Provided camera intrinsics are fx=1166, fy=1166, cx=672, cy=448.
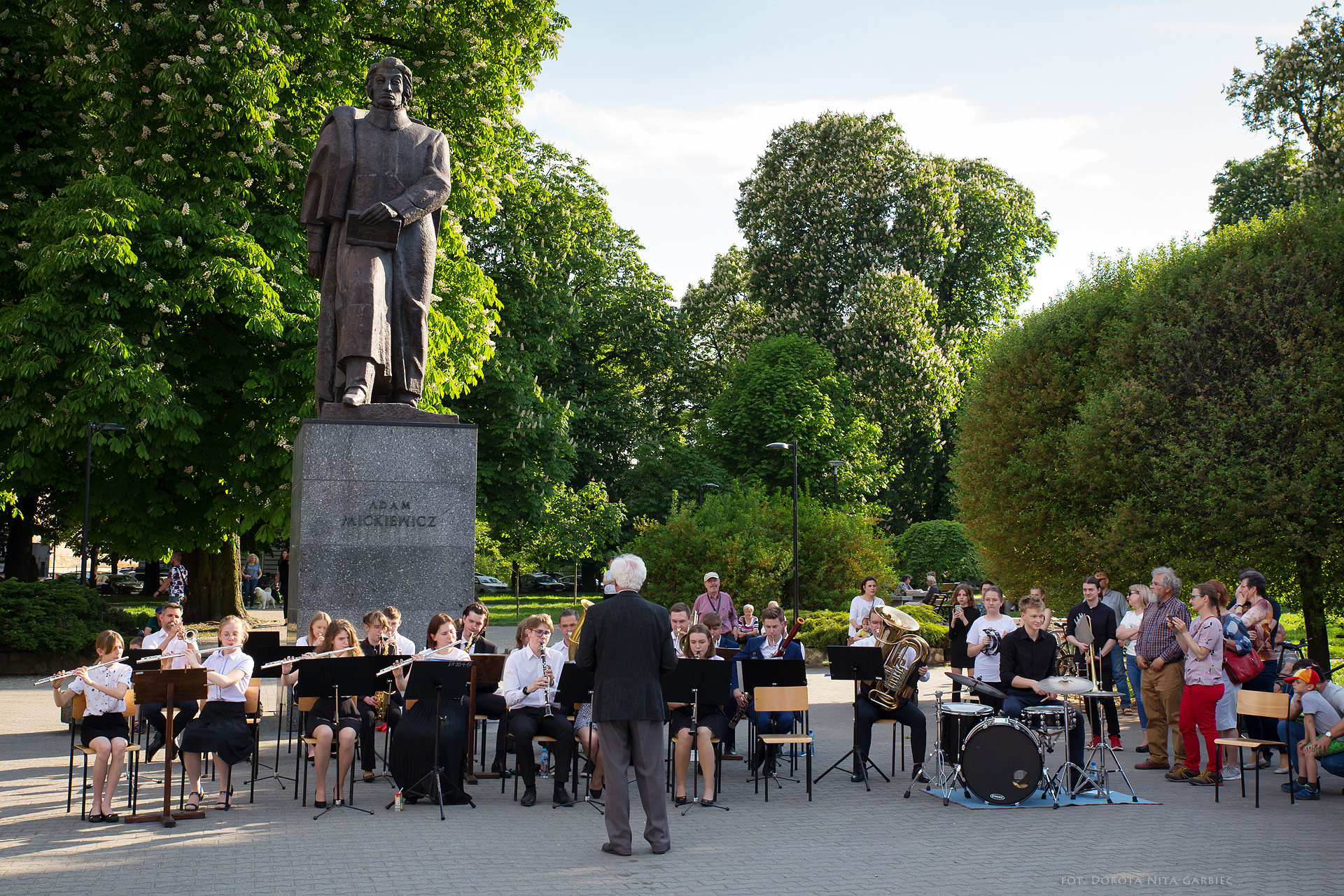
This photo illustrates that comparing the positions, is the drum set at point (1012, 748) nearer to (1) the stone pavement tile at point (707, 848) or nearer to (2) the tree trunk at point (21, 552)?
(1) the stone pavement tile at point (707, 848)

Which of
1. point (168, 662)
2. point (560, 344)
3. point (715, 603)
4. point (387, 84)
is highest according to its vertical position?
point (560, 344)

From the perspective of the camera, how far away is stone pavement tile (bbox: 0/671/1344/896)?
23.3 feet

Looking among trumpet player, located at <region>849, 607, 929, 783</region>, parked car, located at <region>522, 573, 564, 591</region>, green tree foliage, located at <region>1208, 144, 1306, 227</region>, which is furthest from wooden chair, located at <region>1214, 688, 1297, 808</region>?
parked car, located at <region>522, 573, 564, 591</region>

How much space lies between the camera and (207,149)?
18.3 metres

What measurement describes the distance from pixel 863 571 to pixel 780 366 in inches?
439

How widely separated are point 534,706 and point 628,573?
2871mm

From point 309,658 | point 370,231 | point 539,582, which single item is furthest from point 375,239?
point 539,582

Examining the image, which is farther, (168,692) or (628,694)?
(168,692)

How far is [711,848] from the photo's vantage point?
8.23 metres

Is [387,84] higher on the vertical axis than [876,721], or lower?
higher

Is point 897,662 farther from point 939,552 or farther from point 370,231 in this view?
point 939,552

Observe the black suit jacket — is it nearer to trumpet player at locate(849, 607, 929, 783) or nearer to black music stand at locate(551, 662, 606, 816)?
black music stand at locate(551, 662, 606, 816)

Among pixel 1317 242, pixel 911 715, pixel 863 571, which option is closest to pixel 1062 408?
pixel 1317 242

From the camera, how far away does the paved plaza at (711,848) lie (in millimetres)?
7082
